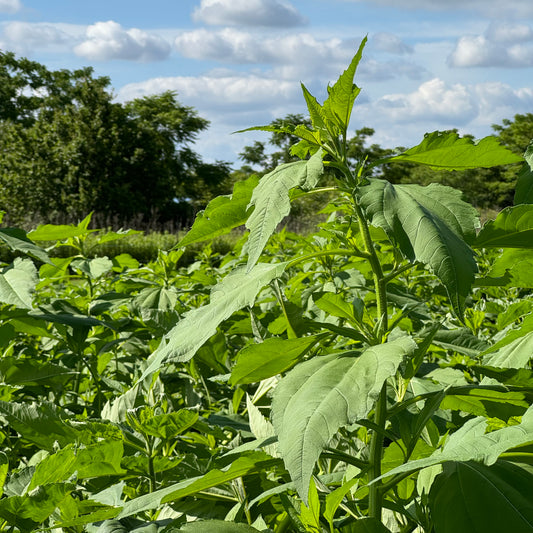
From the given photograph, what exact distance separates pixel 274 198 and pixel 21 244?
45.6 inches

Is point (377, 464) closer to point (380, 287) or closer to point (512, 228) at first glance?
point (380, 287)

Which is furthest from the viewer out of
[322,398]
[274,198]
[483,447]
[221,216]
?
[221,216]

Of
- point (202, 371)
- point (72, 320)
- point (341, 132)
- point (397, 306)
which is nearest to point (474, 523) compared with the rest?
point (341, 132)

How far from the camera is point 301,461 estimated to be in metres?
0.95

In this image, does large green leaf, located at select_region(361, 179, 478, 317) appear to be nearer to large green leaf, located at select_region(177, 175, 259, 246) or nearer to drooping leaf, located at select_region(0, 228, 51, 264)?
large green leaf, located at select_region(177, 175, 259, 246)

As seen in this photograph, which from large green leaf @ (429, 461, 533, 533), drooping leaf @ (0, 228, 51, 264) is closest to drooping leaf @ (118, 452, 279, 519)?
large green leaf @ (429, 461, 533, 533)

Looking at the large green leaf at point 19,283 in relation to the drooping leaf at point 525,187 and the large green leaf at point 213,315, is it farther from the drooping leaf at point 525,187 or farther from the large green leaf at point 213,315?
the drooping leaf at point 525,187

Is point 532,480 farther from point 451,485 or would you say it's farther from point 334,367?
point 334,367

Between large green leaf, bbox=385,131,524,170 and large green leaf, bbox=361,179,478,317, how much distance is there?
105mm

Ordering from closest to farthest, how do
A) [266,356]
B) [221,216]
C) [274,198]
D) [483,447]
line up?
[483,447], [274,198], [266,356], [221,216]

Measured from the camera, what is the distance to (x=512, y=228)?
123 centimetres

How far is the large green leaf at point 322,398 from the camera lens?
0.96m

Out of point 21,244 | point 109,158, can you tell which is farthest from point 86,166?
point 21,244

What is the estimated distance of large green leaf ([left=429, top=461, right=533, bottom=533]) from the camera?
3.27ft
